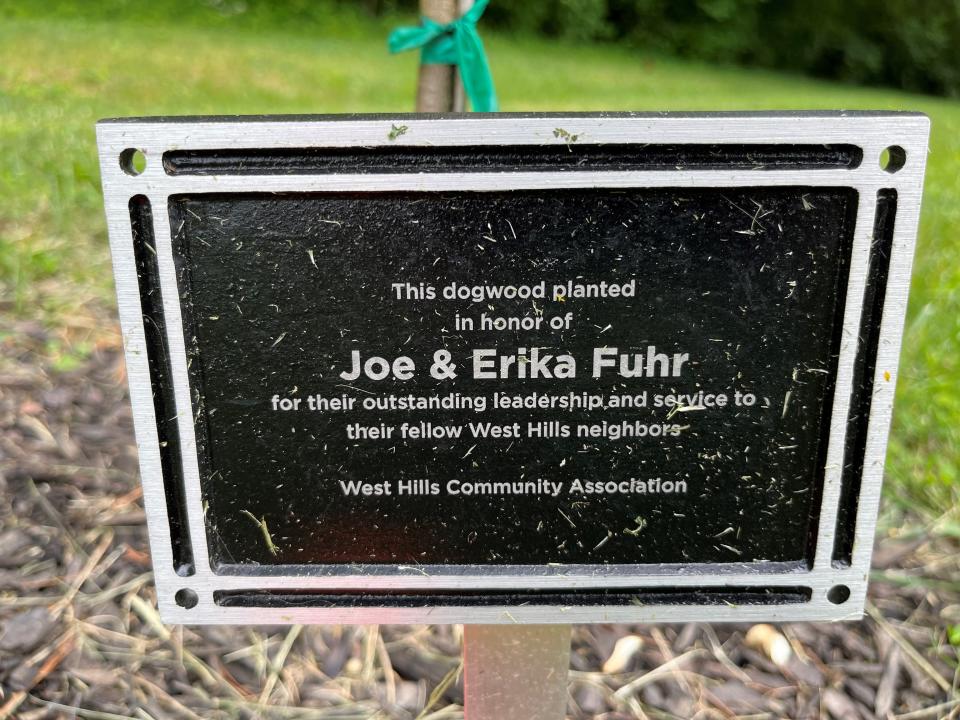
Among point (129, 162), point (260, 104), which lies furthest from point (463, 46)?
point (260, 104)

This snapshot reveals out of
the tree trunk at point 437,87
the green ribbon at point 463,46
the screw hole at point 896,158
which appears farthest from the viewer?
the tree trunk at point 437,87

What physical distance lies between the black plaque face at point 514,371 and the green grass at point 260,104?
1017 millimetres

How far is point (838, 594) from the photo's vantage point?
111cm

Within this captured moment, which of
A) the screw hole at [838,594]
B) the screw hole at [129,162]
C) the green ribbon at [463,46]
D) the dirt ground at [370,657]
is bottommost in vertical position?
the dirt ground at [370,657]

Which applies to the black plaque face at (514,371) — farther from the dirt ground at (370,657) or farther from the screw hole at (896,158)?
the dirt ground at (370,657)

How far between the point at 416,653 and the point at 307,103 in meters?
7.92

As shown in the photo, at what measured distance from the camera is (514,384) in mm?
1022

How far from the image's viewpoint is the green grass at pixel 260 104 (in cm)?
242

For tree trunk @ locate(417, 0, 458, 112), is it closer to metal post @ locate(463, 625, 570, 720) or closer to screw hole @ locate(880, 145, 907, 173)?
screw hole @ locate(880, 145, 907, 173)

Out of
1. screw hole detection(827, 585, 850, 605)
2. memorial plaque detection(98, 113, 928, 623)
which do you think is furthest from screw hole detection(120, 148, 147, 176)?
screw hole detection(827, 585, 850, 605)

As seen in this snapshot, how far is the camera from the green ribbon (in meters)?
1.34

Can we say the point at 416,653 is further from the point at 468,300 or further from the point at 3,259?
the point at 3,259

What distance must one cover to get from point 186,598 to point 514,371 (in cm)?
53

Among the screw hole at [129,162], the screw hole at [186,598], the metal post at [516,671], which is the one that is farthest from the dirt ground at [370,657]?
the screw hole at [129,162]
